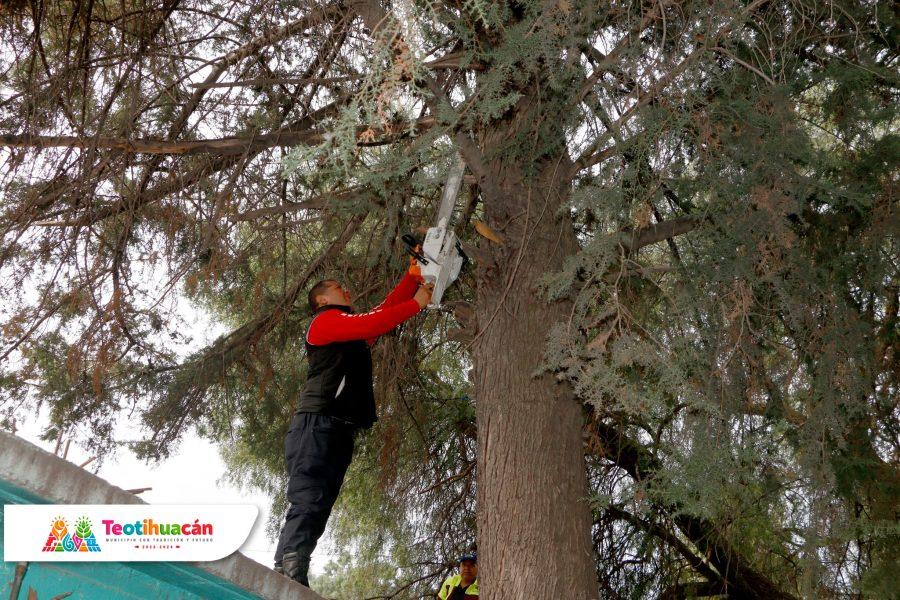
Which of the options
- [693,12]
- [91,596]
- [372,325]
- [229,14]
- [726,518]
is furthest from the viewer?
[229,14]

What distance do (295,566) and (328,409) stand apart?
793 mm

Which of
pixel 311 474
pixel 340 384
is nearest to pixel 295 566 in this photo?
pixel 311 474

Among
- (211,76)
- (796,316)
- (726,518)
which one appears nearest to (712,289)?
(796,316)

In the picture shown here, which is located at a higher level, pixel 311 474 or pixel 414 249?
pixel 414 249

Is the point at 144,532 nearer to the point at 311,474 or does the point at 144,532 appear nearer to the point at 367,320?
the point at 311,474

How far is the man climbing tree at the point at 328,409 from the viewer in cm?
437

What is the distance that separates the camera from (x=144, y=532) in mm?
2574

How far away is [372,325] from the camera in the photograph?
4.60m

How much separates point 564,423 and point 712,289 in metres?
0.87

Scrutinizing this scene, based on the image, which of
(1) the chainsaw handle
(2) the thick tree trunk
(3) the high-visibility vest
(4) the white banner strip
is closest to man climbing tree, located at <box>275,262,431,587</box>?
(1) the chainsaw handle

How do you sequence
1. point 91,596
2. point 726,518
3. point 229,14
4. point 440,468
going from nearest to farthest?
point 91,596 < point 726,518 < point 229,14 < point 440,468

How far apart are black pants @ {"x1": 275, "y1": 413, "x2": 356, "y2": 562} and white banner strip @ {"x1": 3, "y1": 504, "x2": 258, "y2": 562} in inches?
69.5

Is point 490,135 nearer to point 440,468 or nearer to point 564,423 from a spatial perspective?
point 564,423

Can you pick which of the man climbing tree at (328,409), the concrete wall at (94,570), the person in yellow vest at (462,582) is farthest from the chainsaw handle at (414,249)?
the person in yellow vest at (462,582)
